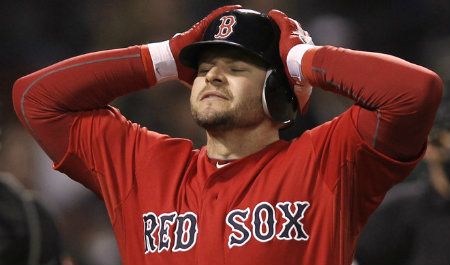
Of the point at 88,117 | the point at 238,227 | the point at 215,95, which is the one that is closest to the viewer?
the point at 238,227

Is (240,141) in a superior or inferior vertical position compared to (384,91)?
inferior

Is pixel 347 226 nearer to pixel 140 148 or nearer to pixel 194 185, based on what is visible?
pixel 194 185

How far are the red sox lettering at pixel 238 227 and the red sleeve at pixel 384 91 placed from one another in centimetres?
20

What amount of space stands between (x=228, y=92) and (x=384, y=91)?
360 mm

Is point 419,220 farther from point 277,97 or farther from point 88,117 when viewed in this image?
point 88,117

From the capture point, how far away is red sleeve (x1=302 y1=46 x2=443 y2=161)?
4.46ft

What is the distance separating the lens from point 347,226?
1515 millimetres

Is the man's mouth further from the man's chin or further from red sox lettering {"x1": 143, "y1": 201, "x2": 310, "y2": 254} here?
red sox lettering {"x1": 143, "y1": 201, "x2": 310, "y2": 254}

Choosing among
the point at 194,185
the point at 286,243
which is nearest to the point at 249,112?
the point at 194,185

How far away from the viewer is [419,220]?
210cm

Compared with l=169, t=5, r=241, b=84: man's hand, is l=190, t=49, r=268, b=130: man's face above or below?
below

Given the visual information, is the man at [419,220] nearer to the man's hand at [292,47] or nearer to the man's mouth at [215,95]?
the man's hand at [292,47]

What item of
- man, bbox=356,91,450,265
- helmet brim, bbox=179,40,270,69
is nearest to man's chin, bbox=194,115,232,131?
helmet brim, bbox=179,40,270,69

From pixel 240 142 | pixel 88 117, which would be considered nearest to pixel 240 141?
pixel 240 142
